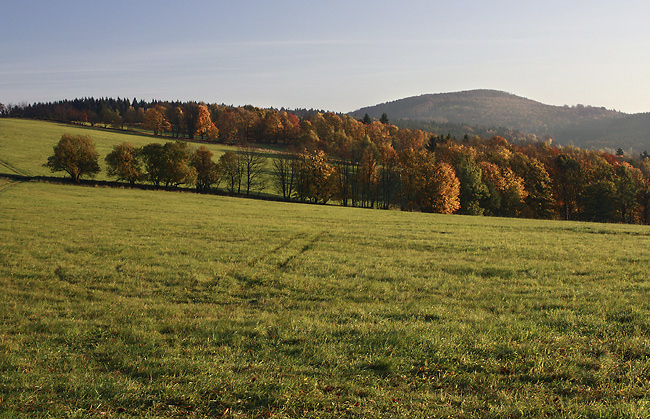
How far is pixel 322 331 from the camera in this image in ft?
28.5

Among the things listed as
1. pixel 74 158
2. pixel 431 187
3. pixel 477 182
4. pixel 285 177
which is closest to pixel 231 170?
pixel 285 177

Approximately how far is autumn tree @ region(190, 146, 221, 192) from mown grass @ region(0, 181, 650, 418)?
186 ft

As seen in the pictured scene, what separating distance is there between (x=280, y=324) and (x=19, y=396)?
501cm

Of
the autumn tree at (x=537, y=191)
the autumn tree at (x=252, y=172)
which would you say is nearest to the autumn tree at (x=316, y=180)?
the autumn tree at (x=252, y=172)

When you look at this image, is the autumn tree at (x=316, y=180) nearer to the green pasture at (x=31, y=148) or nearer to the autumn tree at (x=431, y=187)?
the autumn tree at (x=431, y=187)

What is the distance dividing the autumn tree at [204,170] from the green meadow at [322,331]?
56371mm

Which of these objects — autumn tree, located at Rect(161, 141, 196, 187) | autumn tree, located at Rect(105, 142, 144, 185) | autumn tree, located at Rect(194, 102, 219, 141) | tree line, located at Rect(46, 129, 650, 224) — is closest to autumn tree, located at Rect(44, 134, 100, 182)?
tree line, located at Rect(46, 129, 650, 224)

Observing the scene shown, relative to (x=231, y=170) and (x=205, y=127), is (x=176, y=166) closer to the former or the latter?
(x=231, y=170)

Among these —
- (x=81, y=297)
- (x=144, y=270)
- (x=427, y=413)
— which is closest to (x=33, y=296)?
(x=81, y=297)

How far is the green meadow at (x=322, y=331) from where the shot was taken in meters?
5.81

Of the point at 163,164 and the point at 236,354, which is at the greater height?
the point at 163,164

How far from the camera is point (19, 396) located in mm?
5902

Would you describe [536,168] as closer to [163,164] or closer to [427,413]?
[163,164]

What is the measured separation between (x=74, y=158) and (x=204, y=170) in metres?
21.7
